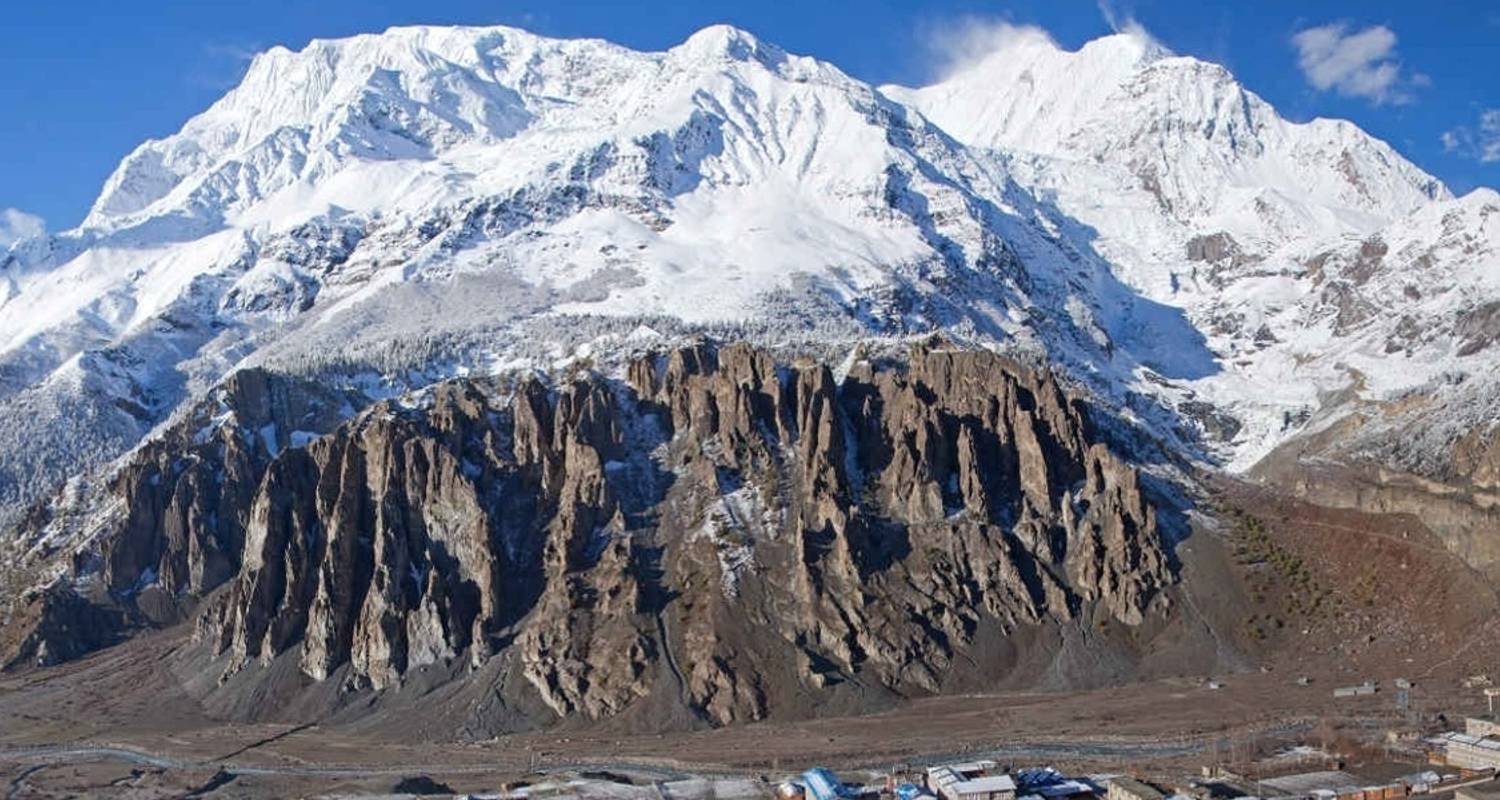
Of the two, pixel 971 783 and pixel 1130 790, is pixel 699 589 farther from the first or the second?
pixel 1130 790

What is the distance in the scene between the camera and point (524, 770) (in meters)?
150

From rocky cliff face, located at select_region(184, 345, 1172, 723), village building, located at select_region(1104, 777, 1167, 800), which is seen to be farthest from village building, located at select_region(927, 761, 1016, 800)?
rocky cliff face, located at select_region(184, 345, 1172, 723)

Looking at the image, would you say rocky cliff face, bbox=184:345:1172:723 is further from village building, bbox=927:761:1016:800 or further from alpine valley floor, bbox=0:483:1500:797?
village building, bbox=927:761:1016:800

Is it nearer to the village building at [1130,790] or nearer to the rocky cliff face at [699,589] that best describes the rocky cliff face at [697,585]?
the rocky cliff face at [699,589]

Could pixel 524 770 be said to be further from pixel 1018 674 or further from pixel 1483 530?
pixel 1483 530

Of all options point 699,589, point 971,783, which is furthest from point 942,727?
point 699,589

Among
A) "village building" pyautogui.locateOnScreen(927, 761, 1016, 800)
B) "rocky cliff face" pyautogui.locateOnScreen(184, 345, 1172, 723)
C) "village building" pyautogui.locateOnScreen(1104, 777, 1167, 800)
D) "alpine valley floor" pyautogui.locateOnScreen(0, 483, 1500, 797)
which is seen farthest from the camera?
"rocky cliff face" pyautogui.locateOnScreen(184, 345, 1172, 723)

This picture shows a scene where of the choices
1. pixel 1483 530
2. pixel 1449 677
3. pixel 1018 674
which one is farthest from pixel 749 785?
pixel 1483 530

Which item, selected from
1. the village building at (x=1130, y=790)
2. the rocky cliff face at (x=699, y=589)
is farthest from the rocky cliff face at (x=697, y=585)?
the village building at (x=1130, y=790)

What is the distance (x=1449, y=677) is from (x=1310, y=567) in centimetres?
3144

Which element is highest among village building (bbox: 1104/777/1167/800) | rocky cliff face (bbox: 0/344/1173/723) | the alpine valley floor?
rocky cliff face (bbox: 0/344/1173/723)

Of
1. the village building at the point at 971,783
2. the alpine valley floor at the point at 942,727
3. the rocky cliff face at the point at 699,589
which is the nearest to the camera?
the village building at the point at 971,783

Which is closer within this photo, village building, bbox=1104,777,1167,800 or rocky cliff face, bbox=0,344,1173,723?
village building, bbox=1104,777,1167,800

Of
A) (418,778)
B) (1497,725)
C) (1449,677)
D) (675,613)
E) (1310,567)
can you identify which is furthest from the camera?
(1310,567)
